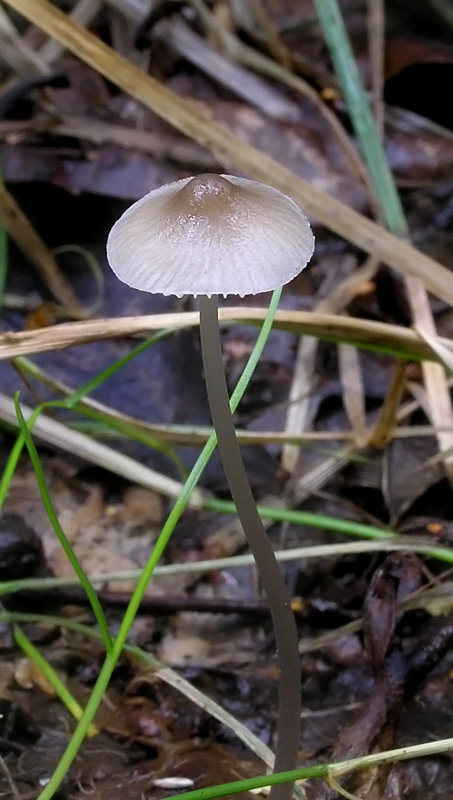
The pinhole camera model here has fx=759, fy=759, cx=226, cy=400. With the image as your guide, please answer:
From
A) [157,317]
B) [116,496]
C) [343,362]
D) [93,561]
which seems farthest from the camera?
[343,362]

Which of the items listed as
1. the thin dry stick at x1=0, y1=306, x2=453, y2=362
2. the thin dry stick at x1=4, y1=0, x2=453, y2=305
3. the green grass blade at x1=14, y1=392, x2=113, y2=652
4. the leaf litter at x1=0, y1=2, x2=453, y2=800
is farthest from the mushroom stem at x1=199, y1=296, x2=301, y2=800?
the thin dry stick at x1=4, y1=0, x2=453, y2=305

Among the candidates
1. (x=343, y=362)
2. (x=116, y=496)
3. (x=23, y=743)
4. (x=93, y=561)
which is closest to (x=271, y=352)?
(x=343, y=362)

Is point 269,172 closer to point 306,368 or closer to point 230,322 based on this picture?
point 306,368

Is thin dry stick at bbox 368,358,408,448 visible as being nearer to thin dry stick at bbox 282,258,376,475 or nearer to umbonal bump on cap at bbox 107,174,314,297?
thin dry stick at bbox 282,258,376,475

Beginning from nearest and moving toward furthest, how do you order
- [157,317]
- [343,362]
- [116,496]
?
[157,317] → [116,496] → [343,362]

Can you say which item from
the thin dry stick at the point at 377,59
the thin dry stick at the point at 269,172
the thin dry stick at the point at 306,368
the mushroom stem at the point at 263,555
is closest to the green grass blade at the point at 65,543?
the mushroom stem at the point at 263,555

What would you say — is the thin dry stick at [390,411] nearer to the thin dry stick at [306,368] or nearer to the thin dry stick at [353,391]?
the thin dry stick at [353,391]

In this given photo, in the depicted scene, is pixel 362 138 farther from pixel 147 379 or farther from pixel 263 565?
pixel 263 565

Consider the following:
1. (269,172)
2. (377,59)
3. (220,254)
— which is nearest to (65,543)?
(220,254)
